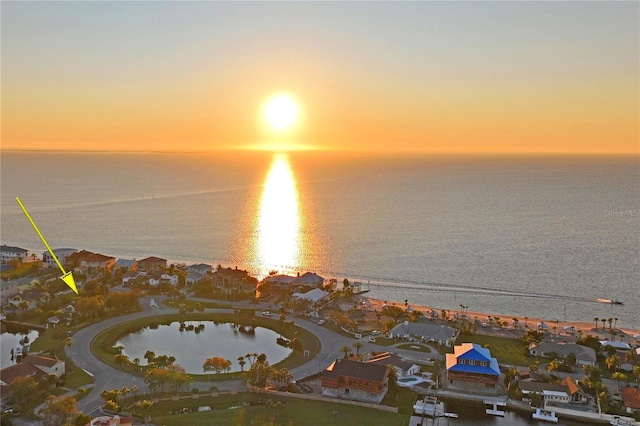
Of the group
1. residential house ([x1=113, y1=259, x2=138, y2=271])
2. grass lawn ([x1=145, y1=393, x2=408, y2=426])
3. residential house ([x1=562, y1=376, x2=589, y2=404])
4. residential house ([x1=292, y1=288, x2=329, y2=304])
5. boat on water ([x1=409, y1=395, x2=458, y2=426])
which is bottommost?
grass lawn ([x1=145, y1=393, x2=408, y2=426])

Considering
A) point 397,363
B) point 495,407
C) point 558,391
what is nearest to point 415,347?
point 397,363

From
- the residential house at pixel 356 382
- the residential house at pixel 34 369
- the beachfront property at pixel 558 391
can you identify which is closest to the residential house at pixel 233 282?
the residential house at pixel 34 369

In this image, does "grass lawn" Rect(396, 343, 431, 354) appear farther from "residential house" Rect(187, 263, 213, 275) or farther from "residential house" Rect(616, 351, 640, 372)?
"residential house" Rect(187, 263, 213, 275)

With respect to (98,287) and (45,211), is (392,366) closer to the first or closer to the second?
(98,287)

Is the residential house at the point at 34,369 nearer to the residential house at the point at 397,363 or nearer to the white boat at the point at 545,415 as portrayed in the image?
the residential house at the point at 397,363

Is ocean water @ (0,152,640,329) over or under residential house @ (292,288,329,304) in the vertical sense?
over

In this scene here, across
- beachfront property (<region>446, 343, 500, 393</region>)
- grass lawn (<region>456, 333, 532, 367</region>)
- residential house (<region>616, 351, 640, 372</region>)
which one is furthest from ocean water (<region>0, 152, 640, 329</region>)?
beachfront property (<region>446, 343, 500, 393</region>)

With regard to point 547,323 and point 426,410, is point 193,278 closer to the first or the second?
point 426,410
